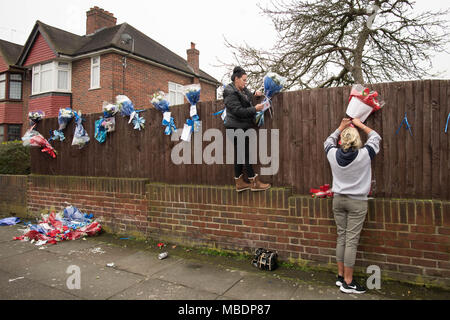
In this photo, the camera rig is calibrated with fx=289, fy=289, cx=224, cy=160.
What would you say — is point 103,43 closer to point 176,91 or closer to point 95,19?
point 95,19

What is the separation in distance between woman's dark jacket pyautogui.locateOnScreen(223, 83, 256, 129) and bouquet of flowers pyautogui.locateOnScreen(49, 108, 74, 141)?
3.83 meters

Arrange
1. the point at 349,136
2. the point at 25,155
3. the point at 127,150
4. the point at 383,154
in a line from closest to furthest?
the point at 349,136, the point at 383,154, the point at 127,150, the point at 25,155

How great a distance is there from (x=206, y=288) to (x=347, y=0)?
9.14 metres

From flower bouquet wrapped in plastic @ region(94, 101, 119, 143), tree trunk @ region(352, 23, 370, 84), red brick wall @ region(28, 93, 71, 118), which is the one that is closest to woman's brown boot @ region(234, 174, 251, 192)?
flower bouquet wrapped in plastic @ region(94, 101, 119, 143)

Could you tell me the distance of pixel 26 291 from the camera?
3.16 metres

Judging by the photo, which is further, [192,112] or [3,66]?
[3,66]

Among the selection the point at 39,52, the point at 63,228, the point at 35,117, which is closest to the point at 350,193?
the point at 63,228

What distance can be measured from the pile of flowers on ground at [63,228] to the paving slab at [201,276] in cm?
241

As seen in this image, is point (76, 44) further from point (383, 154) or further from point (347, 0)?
point (383, 154)

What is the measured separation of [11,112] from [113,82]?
394 inches

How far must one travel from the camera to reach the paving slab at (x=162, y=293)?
9.60 ft
